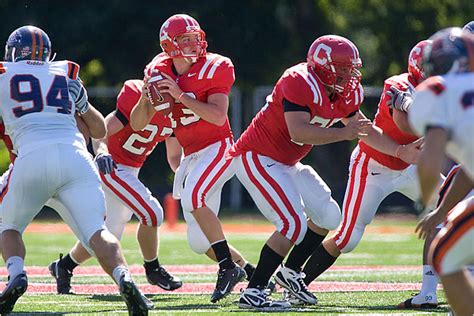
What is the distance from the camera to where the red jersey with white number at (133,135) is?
7.07 meters

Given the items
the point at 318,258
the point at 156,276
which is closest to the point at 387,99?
the point at 318,258

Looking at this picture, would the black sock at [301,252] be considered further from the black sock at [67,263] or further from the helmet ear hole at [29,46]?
the helmet ear hole at [29,46]

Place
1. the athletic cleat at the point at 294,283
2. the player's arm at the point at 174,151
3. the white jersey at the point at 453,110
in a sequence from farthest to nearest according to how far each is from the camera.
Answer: the player's arm at the point at 174,151 < the athletic cleat at the point at 294,283 < the white jersey at the point at 453,110

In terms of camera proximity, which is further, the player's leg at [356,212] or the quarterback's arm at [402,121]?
the player's leg at [356,212]

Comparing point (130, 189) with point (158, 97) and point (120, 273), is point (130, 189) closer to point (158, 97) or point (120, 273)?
point (158, 97)

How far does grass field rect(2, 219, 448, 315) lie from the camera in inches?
228

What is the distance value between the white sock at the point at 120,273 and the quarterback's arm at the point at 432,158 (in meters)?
1.63

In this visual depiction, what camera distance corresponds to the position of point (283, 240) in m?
5.92

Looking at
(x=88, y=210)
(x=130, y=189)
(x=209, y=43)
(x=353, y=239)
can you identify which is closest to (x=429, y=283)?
(x=353, y=239)

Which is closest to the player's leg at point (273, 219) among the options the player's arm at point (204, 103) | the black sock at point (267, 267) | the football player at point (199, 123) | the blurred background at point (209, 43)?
the black sock at point (267, 267)

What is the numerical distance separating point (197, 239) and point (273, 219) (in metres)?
0.90

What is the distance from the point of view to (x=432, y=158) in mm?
3986

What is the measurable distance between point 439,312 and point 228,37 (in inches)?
538

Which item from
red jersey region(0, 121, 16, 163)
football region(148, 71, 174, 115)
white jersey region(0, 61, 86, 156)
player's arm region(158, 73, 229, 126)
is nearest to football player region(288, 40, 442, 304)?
player's arm region(158, 73, 229, 126)
